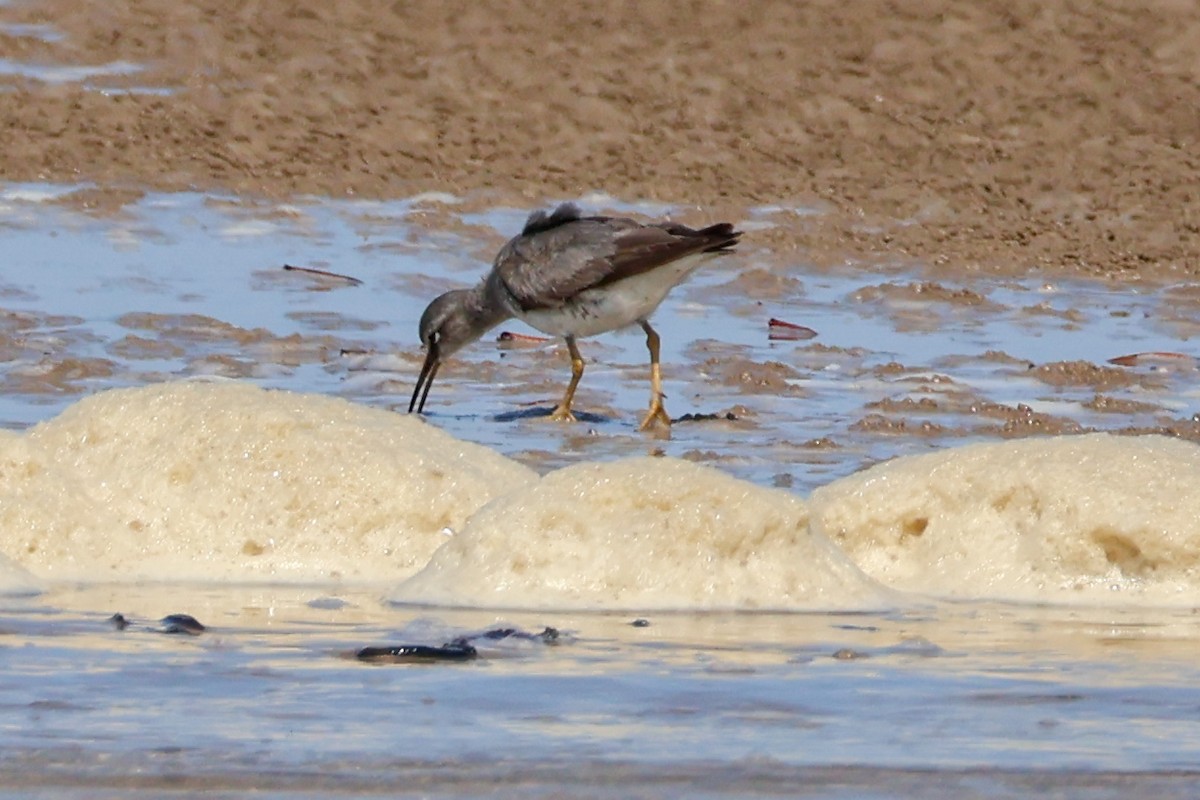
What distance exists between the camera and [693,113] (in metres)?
16.0

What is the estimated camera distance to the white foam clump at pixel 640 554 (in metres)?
6.18

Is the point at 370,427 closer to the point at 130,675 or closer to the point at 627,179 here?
the point at 130,675

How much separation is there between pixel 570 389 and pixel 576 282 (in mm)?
747

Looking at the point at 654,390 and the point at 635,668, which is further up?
the point at 635,668

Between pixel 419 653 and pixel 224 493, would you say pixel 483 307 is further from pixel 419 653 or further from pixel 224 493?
pixel 419 653

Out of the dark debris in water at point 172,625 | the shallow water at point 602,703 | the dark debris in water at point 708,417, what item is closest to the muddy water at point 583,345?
the dark debris in water at point 708,417

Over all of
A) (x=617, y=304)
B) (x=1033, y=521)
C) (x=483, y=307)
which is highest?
Answer: (x=1033, y=521)

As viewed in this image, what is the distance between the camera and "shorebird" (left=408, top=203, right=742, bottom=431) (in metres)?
11.6

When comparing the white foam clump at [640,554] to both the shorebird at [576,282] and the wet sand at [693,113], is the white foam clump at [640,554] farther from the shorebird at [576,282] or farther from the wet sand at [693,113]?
the wet sand at [693,113]

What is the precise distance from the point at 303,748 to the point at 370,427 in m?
2.74

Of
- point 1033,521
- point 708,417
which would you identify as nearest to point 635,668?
point 1033,521

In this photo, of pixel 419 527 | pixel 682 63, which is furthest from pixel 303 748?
pixel 682 63

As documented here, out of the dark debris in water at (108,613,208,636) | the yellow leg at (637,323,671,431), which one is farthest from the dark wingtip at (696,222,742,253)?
the dark debris in water at (108,613,208,636)

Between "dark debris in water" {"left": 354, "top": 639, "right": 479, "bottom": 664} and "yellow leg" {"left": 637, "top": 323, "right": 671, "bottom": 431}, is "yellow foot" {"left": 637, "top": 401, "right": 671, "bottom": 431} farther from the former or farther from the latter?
"dark debris in water" {"left": 354, "top": 639, "right": 479, "bottom": 664}
